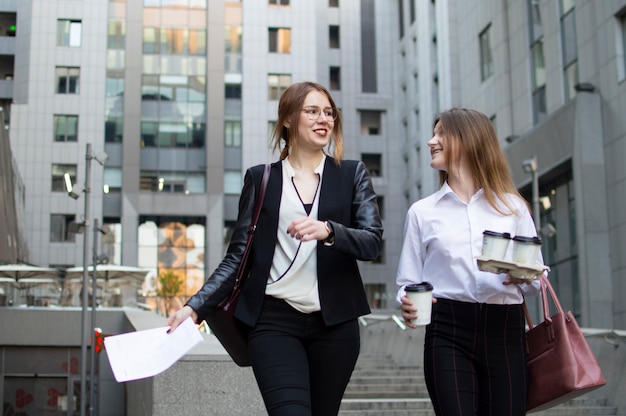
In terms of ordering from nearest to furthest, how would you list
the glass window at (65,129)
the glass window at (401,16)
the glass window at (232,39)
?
the glass window at (65,129)
the glass window at (232,39)
the glass window at (401,16)

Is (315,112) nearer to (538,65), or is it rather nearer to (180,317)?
(180,317)

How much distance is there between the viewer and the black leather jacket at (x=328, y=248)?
3.80 meters

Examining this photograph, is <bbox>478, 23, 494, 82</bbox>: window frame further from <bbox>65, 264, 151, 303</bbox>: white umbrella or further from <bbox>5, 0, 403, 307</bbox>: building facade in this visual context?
<bbox>5, 0, 403, 307</bbox>: building facade

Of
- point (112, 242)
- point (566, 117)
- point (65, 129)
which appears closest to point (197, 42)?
point (65, 129)

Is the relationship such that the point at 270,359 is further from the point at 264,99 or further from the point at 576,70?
the point at 264,99

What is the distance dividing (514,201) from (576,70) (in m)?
25.9

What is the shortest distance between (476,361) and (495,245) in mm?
522

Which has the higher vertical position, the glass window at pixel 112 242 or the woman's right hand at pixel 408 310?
the glass window at pixel 112 242

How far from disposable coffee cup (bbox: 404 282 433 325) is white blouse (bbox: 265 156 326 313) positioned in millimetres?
398

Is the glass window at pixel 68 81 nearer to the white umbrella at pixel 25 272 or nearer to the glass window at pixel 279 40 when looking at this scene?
the glass window at pixel 279 40

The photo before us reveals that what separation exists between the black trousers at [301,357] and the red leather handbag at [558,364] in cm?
76

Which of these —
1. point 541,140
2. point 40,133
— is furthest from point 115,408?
point 40,133

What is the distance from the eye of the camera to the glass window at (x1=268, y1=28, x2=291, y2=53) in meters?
57.1

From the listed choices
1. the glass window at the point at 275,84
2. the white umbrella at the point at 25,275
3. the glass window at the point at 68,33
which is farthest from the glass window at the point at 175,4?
the white umbrella at the point at 25,275
